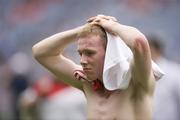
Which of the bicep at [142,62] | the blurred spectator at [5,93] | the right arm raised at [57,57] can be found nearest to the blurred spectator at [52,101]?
the blurred spectator at [5,93]

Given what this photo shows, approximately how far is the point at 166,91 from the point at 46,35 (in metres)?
4.72

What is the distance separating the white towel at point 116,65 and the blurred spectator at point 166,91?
8.22ft

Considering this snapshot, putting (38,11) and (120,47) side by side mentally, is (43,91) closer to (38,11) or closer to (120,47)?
(38,11)

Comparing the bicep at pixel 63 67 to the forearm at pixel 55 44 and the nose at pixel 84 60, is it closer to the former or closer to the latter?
the forearm at pixel 55 44

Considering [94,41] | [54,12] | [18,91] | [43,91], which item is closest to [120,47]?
[94,41]

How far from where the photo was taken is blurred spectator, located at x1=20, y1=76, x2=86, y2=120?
9578 millimetres

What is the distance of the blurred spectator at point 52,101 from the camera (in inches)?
377

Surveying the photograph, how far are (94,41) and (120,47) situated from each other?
169 millimetres

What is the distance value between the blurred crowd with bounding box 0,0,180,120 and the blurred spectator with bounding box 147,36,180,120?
130cm

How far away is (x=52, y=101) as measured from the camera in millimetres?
10148

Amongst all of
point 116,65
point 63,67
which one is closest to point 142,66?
point 116,65

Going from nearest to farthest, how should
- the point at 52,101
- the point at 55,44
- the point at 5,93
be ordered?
the point at 55,44 → the point at 52,101 → the point at 5,93

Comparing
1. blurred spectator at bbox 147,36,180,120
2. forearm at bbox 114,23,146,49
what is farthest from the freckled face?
blurred spectator at bbox 147,36,180,120

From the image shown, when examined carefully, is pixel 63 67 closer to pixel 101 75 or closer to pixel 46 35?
pixel 101 75
